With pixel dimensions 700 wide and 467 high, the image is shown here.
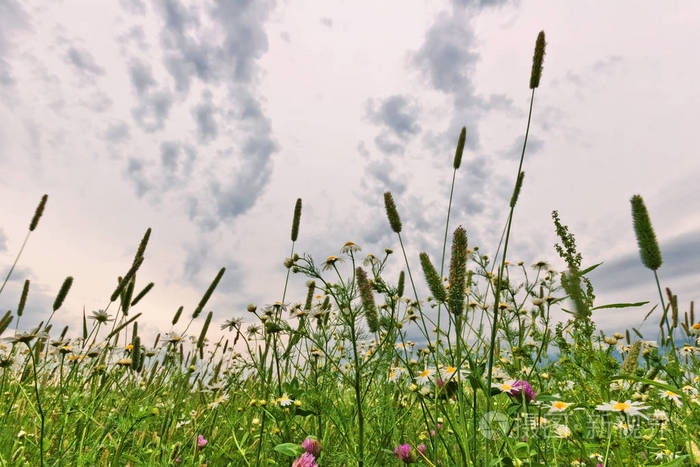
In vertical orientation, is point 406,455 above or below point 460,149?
below

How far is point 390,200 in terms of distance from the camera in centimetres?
273

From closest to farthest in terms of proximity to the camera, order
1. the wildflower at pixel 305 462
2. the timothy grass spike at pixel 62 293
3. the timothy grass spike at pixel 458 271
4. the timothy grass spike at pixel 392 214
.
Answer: the timothy grass spike at pixel 458 271, the wildflower at pixel 305 462, the timothy grass spike at pixel 392 214, the timothy grass spike at pixel 62 293

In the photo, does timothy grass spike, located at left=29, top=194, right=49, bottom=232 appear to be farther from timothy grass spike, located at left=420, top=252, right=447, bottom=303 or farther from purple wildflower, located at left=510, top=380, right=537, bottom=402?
purple wildflower, located at left=510, top=380, right=537, bottom=402

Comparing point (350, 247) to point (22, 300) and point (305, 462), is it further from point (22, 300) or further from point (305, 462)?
point (22, 300)

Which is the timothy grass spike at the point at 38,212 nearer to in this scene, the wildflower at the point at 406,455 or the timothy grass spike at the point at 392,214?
the timothy grass spike at the point at 392,214

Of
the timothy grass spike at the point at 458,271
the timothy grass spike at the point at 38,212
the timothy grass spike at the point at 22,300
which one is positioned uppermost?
the timothy grass spike at the point at 38,212

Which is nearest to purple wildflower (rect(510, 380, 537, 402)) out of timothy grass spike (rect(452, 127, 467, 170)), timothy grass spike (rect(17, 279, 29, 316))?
timothy grass spike (rect(452, 127, 467, 170))

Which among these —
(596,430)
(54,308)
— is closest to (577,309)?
(596,430)

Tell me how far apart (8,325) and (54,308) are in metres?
0.87

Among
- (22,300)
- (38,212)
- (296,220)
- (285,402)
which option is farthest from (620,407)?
(38,212)

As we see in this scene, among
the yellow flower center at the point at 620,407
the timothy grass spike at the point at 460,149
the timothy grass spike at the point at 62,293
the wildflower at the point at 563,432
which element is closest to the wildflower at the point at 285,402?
the wildflower at the point at 563,432

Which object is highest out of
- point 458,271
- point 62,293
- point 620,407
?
point 62,293

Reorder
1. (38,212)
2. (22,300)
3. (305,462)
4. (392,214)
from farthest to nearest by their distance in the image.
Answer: (38,212), (22,300), (392,214), (305,462)

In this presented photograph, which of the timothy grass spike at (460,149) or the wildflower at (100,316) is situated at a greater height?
the timothy grass spike at (460,149)
